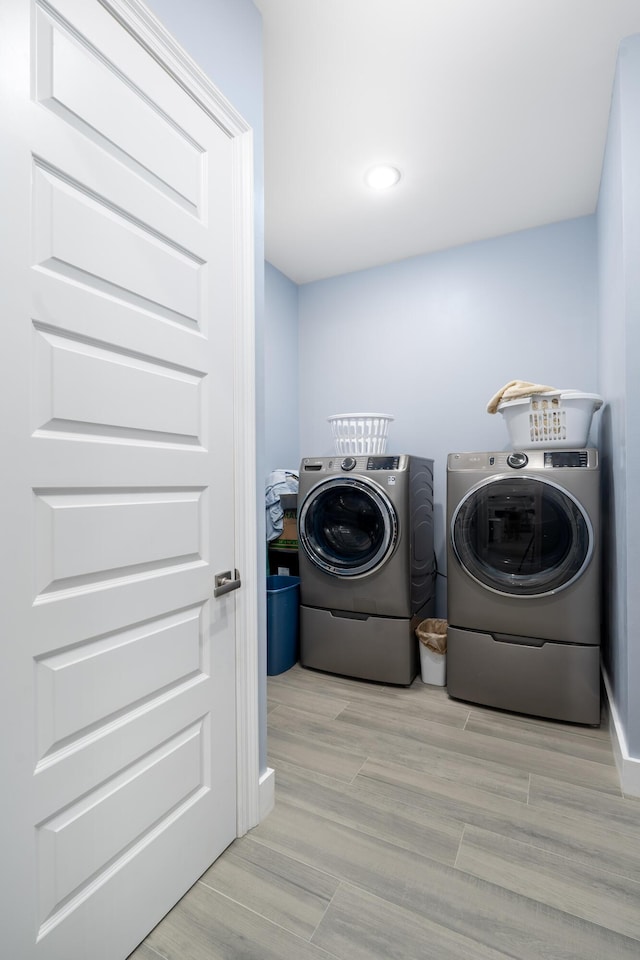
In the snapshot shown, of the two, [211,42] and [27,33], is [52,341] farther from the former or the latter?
[211,42]

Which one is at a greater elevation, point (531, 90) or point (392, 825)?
point (531, 90)

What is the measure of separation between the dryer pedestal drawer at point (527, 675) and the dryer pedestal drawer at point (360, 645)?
0.23 metres

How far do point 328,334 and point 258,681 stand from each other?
257cm

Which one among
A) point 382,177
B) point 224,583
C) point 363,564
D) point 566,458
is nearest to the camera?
point 224,583

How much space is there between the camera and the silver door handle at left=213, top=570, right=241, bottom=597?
1303 millimetres

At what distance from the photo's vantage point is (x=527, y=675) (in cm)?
212

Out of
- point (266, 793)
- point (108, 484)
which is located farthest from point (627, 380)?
point (266, 793)

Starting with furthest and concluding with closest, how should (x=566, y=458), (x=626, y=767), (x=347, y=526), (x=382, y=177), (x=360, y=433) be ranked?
(x=360, y=433), (x=347, y=526), (x=382, y=177), (x=566, y=458), (x=626, y=767)

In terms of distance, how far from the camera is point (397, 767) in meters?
1.79

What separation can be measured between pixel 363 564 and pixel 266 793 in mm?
1164

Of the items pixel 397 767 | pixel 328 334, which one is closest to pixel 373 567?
pixel 397 767

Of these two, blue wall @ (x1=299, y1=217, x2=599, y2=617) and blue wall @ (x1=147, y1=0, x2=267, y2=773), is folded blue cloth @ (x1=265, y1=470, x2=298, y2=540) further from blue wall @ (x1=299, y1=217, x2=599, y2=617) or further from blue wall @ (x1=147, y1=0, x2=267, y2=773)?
blue wall @ (x1=147, y1=0, x2=267, y2=773)

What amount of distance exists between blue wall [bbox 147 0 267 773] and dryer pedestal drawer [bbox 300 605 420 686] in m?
1.05

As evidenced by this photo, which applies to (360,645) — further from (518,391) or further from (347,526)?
(518,391)
